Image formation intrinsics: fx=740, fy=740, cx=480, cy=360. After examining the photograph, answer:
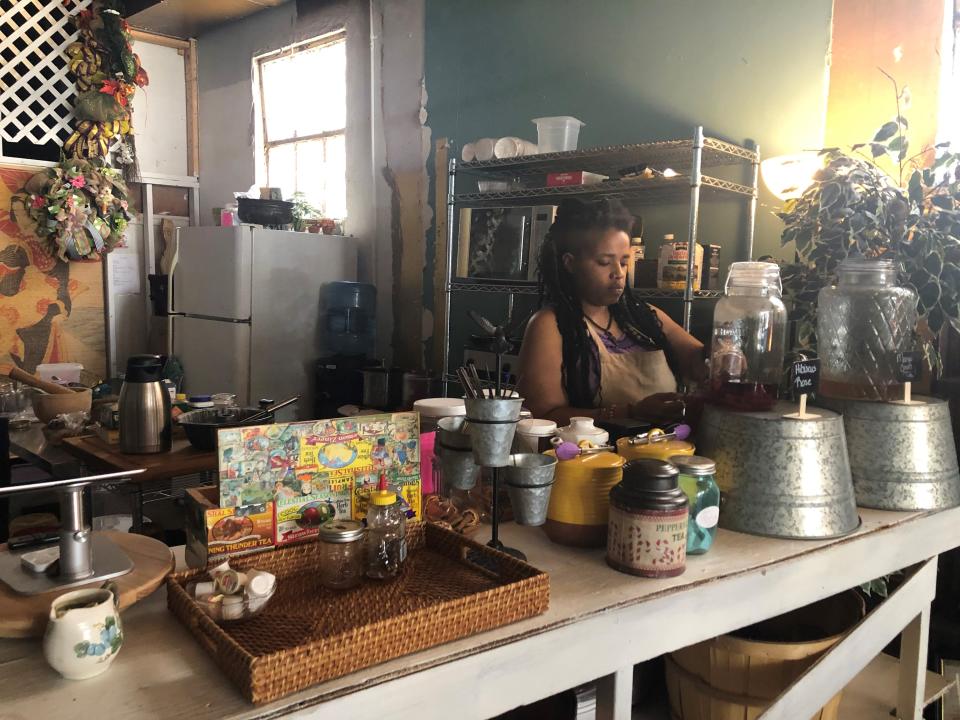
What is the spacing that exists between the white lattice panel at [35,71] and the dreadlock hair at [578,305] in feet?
13.0

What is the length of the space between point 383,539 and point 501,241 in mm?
2261

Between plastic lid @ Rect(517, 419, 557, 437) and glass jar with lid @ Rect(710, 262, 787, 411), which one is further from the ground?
glass jar with lid @ Rect(710, 262, 787, 411)

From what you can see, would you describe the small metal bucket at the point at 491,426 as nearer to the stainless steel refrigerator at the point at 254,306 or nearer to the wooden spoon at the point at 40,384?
the wooden spoon at the point at 40,384

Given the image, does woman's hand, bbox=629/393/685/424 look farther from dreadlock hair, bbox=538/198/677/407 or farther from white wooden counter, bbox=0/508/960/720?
white wooden counter, bbox=0/508/960/720

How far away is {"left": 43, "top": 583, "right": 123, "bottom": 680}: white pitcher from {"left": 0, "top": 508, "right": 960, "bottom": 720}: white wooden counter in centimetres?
2

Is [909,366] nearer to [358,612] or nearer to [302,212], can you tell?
[358,612]

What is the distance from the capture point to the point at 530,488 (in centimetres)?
112

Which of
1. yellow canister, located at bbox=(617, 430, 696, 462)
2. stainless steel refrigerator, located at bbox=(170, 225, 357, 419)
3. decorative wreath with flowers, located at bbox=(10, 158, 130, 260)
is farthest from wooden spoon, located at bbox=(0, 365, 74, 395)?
decorative wreath with flowers, located at bbox=(10, 158, 130, 260)

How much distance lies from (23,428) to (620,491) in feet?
7.24

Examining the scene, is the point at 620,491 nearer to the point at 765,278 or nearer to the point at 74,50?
the point at 765,278

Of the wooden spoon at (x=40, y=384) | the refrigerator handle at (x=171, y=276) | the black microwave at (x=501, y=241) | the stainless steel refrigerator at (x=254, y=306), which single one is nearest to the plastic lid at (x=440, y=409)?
the black microwave at (x=501, y=241)

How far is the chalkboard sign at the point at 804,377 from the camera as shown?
4.48 feet

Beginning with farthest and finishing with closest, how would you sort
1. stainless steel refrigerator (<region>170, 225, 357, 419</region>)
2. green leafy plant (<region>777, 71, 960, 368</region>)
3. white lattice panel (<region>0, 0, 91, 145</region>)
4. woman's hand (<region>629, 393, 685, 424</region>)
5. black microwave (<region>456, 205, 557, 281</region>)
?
white lattice panel (<region>0, 0, 91, 145</region>) < stainless steel refrigerator (<region>170, 225, 357, 419</region>) < black microwave (<region>456, 205, 557, 281</region>) < woman's hand (<region>629, 393, 685, 424</region>) < green leafy plant (<region>777, 71, 960, 368</region>)

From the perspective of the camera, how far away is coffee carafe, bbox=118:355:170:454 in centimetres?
201
